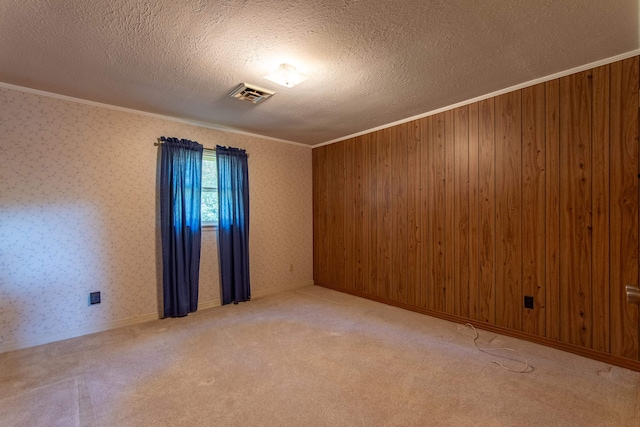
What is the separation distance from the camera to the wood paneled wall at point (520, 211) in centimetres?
222

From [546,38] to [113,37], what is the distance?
2902 mm

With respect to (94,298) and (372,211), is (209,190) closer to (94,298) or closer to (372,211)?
(94,298)

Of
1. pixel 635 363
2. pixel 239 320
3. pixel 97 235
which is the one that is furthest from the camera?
pixel 239 320

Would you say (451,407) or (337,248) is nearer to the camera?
(451,407)

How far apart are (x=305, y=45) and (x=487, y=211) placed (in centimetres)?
235

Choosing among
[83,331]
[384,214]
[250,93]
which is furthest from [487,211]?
[83,331]

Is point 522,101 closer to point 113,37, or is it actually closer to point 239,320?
point 113,37

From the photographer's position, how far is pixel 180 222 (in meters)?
3.40

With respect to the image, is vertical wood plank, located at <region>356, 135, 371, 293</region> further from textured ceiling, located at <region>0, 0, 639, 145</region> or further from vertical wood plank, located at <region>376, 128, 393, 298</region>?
textured ceiling, located at <region>0, 0, 639, 145</region>

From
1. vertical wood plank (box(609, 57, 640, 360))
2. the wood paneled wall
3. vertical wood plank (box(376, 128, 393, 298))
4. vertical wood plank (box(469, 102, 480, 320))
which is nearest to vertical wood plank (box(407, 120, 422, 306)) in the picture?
the wood paneled wall

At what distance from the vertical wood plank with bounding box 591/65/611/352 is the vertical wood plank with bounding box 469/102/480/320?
2.92 ft

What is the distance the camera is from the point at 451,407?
1.76 m

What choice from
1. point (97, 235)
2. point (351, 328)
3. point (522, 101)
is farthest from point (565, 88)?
point (97, 235)

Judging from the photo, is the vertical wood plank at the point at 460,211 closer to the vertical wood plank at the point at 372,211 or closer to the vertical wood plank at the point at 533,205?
the vertical wood plank at the point at 533,205
